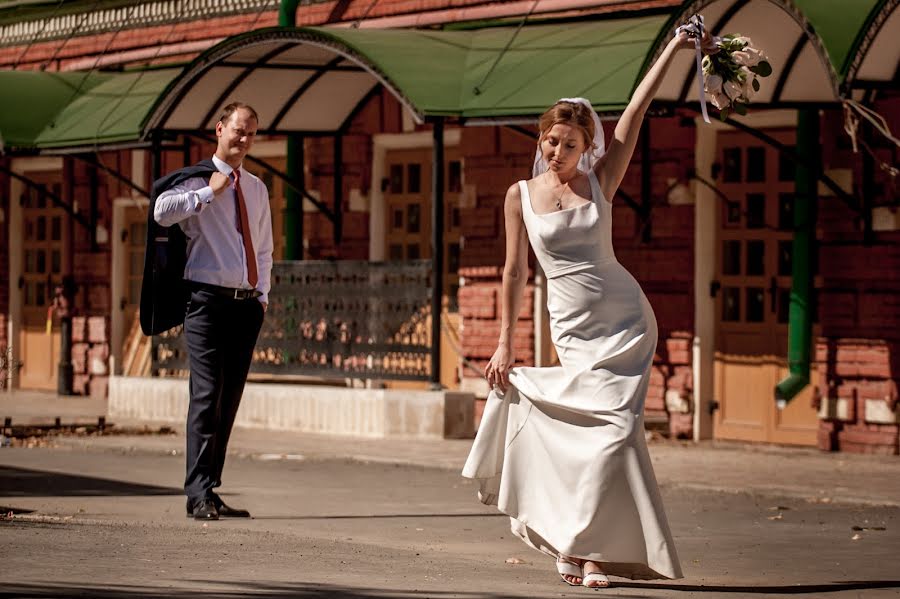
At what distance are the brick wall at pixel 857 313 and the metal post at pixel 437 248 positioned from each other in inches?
116

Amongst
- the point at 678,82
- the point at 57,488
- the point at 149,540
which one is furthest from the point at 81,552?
the point at 678,82

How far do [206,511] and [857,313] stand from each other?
700 centimetres

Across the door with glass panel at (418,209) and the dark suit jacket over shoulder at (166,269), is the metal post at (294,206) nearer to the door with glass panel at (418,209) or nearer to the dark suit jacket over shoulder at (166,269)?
the door with glass panel at (418,209)

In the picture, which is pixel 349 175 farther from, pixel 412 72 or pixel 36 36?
pixel 36 36

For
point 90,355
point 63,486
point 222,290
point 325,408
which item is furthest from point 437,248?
point 90,355

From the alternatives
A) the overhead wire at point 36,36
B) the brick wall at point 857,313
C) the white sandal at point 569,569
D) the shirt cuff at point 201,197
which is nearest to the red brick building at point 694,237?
the brick wall at point 857,313

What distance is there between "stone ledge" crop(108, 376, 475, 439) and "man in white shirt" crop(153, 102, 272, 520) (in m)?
5.94

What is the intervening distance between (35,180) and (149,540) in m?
16.0

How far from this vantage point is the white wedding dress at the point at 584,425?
756 cm

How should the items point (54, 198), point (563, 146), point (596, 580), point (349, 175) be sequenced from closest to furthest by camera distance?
point (596, 580) → point (563, 146) → point (349, 175) → point (54, 198)

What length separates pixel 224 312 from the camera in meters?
10.1

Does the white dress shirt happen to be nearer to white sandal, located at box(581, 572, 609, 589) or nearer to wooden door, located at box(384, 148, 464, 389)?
white sandal, located at box(581, 572, 609, 589)

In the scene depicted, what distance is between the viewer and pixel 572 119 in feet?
25.9

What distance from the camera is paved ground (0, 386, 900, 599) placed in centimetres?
758
